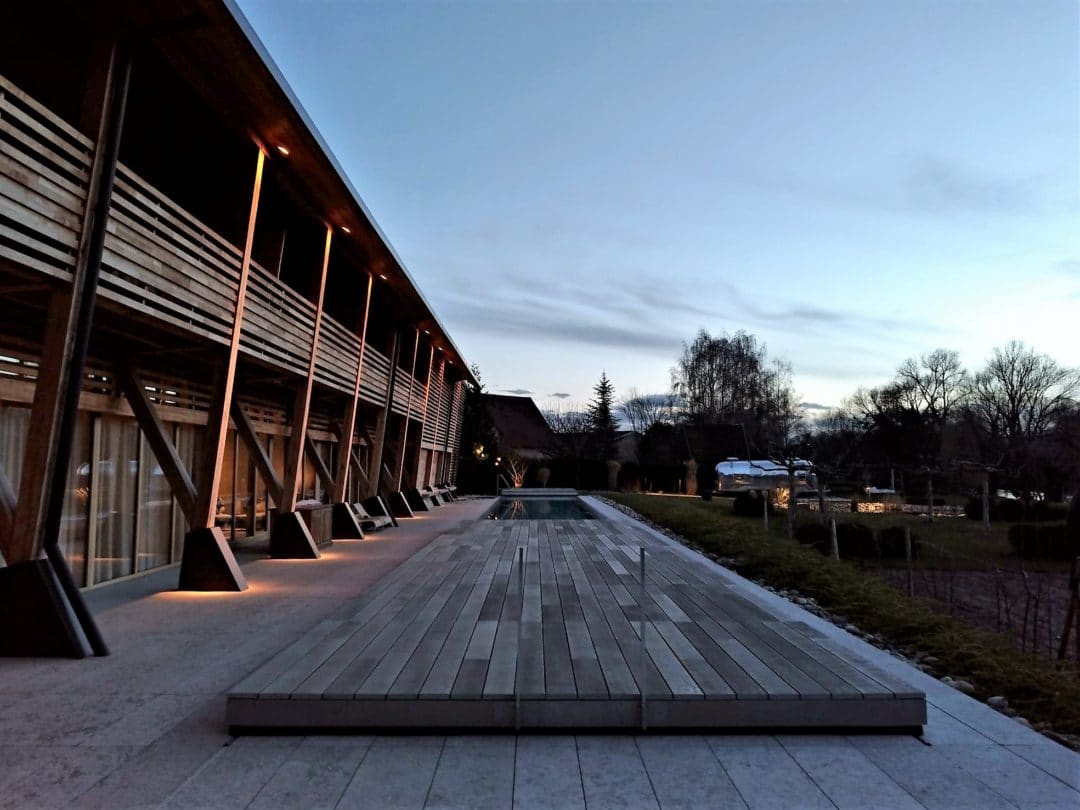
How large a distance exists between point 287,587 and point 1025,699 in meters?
6.72

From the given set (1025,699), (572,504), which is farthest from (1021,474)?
(1025,699)

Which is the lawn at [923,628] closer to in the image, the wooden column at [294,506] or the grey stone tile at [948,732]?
the grey stone tile at [948,732]

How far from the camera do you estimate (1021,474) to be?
1009 inches

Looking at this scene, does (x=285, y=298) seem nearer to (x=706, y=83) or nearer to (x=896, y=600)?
(x=706, y=83)

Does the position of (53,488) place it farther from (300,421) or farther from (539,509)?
(539,509)

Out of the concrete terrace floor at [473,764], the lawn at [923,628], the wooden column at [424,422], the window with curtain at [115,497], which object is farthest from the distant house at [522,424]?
the concrete terrace floor at [473,764]

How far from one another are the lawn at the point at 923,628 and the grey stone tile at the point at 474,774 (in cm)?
302

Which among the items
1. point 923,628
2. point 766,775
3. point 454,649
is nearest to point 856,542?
point 923,628

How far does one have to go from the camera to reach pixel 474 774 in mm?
2934

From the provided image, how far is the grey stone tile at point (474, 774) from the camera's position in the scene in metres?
2.70

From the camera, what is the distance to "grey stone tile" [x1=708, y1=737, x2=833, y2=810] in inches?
107

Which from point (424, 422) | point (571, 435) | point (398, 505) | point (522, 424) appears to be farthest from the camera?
point (522, 424)

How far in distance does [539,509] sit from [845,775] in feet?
70.1

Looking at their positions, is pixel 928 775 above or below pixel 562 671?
below
